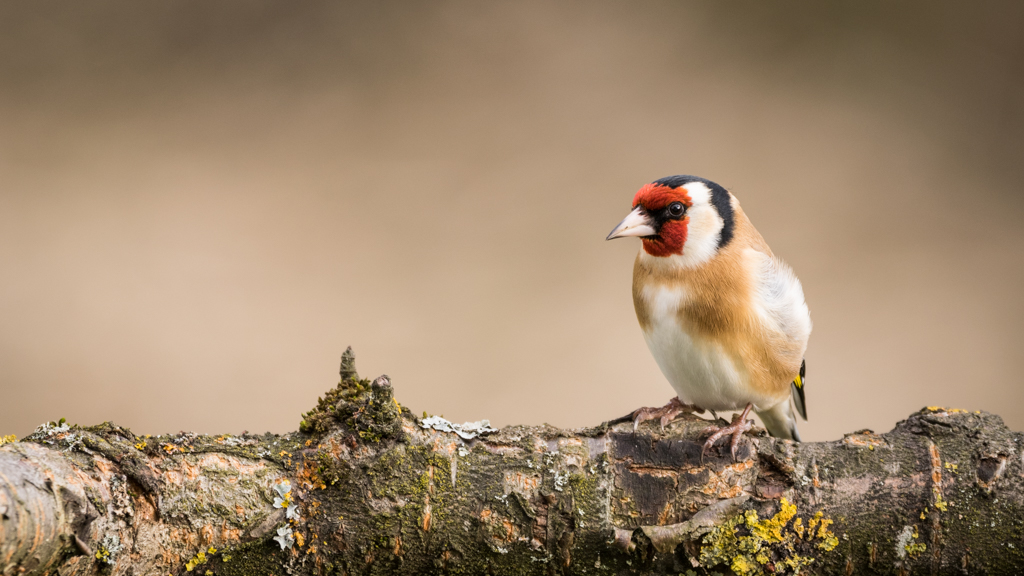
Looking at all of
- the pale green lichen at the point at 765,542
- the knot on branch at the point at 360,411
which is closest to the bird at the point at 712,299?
the pale green lichen at the point at 765,542

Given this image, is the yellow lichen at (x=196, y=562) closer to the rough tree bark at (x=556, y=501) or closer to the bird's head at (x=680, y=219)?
the rough tree bark at (x=556, y=501)

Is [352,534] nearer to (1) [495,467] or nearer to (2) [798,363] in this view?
(1) [495,467]

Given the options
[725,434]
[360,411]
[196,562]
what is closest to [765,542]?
[725,434]

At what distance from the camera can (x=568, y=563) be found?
92 cm

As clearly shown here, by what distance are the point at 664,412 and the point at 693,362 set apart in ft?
0.40

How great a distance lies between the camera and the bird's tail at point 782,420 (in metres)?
1.50

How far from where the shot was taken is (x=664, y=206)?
1.28 meters

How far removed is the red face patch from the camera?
4.17 ft

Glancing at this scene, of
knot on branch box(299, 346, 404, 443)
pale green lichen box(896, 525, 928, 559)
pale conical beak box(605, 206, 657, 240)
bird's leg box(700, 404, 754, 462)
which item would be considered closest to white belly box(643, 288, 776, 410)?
pale conical beak box(605, 206, 657, 240)

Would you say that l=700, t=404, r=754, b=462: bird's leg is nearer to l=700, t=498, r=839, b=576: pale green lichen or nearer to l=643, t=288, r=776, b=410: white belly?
l=700, t=498, r=839, b=576: pale green lichen

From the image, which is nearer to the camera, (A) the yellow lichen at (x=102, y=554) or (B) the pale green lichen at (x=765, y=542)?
(A) the yellow lichen at (x=102, y=554)

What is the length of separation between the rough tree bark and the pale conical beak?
406 mm

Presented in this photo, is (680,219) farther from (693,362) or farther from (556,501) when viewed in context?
(556,501)

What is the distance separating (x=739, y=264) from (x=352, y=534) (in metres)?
0.80
